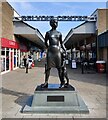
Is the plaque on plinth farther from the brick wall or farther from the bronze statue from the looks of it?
the brick wall

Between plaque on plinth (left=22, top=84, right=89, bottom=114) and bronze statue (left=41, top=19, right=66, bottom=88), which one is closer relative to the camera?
plaque on plinth (left=22, top=84, right=89, bottom=114)

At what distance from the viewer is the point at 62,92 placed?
310 inches

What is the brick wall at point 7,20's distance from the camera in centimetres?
2220

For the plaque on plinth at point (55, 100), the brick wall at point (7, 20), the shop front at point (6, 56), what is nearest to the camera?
the plaque on plinth at point (55, 100)

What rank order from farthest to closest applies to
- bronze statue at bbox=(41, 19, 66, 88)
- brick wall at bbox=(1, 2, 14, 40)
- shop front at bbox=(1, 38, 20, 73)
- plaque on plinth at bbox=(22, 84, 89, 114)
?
brick wall at bbox=(1, 2, 14, 40), shop front at bbox=(1, 38, 20, 73), bronze statue at bbox=(41, 19, 66, 88), plaque on plinth at bbox=(22, 84, 89, 114)

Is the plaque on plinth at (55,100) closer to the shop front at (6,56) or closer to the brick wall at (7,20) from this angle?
the shop front at (6,56)

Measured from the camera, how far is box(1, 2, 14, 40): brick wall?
874 inches

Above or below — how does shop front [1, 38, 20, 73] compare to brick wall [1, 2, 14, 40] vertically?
below

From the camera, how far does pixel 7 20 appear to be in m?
24.0

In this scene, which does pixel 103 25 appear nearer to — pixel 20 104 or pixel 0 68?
pixel 0 68

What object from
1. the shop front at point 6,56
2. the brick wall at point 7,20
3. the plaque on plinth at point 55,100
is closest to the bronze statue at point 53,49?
the plaque on plinth at point 55,100

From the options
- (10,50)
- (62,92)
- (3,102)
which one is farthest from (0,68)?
(62,92)

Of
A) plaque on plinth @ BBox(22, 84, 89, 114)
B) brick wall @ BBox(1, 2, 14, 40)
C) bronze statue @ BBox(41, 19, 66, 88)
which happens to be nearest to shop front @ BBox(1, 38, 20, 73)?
brick wall @ BBox(1, 2, 14, 40)

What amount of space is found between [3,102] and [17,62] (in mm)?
21392
